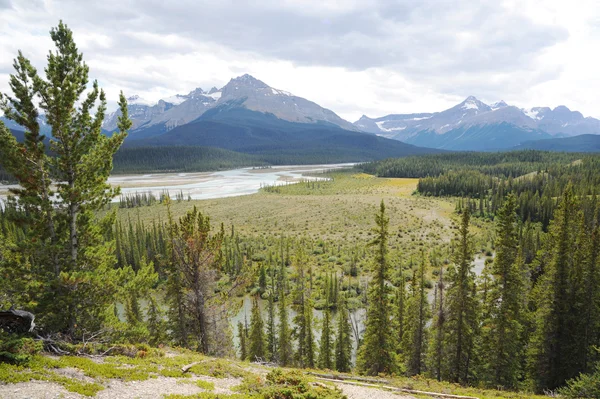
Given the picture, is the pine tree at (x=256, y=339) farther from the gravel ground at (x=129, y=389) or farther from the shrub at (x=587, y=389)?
the shrub at (x=587, y=389)

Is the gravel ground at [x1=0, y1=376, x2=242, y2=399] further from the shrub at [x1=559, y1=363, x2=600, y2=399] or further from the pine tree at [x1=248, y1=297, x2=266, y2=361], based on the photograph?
the shrub at [x1=559, y1=363, x2=600, y2=399]

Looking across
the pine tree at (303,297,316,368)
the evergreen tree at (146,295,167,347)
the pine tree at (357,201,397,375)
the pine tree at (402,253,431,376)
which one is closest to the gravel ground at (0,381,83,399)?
the evergreen tree at (146,295,167,347)

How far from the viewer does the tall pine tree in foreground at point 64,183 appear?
13586 millimetres

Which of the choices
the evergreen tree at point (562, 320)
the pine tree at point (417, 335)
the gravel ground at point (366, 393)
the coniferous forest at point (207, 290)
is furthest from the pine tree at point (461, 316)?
the gravel ground at point (366, 393)

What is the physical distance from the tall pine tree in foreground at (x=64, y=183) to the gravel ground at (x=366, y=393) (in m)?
11.9

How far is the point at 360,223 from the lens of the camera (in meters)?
92.6

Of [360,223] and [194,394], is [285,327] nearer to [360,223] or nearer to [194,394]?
[194,394]

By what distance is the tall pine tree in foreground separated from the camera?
13.6 metres

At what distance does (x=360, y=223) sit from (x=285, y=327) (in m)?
65.8

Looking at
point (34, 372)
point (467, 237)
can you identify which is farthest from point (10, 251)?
point (467, 237)

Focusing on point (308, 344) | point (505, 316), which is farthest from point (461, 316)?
point (308, 344)

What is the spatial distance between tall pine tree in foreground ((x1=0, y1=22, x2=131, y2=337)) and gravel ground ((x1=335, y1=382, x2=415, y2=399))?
11870mm

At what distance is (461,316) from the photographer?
22.8 metres

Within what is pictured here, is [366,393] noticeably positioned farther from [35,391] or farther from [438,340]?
[35,391]
